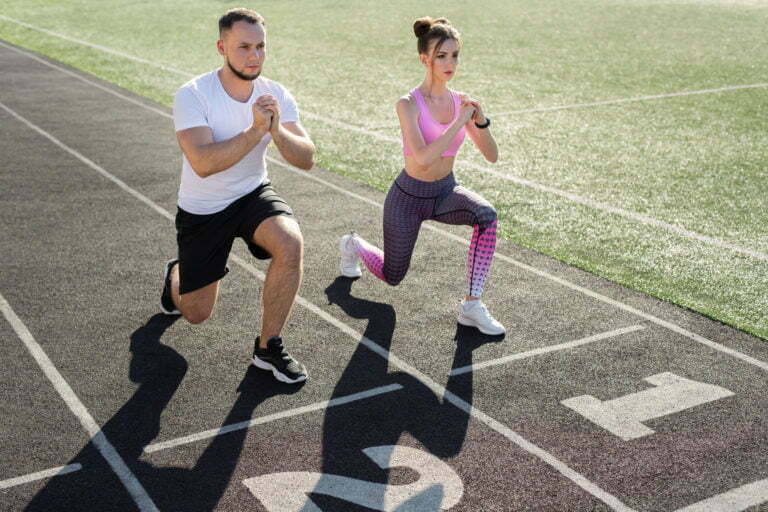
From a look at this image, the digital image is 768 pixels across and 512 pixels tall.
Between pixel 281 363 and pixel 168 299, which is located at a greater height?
pixel 281 363

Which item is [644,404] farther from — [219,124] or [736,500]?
[219,124]

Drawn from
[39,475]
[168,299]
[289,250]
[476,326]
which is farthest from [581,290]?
[39,475]

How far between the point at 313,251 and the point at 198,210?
244 cm

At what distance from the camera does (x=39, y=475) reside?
4586mm

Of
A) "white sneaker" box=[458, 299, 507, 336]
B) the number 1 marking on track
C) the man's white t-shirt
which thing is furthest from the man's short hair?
the number 1 marking on track

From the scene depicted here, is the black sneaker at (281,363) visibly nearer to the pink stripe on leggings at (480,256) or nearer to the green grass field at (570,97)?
the pink stripe on leggings at (480,256)

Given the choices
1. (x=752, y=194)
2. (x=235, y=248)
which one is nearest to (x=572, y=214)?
(x=752, y=194)

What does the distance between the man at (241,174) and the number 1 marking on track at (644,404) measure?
179 cm

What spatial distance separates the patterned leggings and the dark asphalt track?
17.9 inches

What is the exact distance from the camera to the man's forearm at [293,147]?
17.8 feet

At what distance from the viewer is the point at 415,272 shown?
7.59m

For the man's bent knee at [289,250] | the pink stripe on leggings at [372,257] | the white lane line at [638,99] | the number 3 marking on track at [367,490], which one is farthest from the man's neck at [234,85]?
the white lane line at [638,99]

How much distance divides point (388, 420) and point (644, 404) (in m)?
1.56

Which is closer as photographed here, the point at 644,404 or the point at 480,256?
the point at 644,404
